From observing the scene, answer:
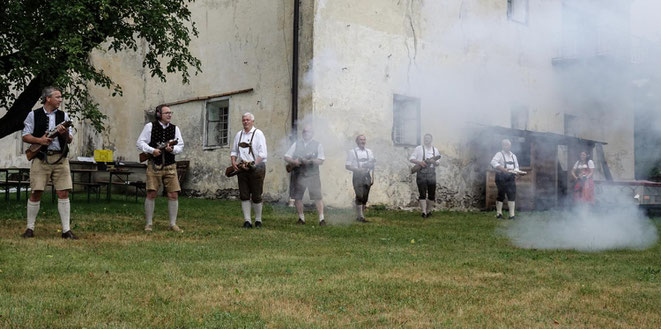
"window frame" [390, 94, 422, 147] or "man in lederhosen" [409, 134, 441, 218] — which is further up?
"window frame" [390, 94, 422, 147]

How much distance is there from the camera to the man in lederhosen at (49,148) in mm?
8250

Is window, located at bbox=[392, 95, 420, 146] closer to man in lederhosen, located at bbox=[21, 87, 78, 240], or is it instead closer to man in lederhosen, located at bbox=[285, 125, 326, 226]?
man in lederhosen, located at bbox=[285, 125, 326, 226]

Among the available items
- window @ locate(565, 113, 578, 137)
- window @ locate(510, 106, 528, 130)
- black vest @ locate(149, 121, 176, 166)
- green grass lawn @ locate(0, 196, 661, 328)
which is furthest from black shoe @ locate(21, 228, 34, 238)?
window @ locate(565, 113, 578, 137)

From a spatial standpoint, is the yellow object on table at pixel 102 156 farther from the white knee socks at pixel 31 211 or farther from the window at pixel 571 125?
the window at pixel 571 125

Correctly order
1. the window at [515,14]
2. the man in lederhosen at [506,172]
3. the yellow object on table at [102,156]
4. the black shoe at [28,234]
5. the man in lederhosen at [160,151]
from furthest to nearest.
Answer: the yellow object on table at [102,156] < the window at [515,14] < the man in lederhosen at [506,172] < the man in lederhosen at [160,151] < the black shoe at [28,234]

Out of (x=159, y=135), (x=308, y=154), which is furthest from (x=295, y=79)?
(x=159, y=135)

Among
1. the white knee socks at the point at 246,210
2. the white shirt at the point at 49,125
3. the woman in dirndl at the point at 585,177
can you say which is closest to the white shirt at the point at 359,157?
the white knee socks at the point at 246,210

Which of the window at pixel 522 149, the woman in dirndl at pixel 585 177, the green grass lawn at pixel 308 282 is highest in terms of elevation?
the window at pixel 522 149

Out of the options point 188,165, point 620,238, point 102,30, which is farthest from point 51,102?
point 188,165

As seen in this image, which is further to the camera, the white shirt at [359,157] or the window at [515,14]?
the window at [515,14]

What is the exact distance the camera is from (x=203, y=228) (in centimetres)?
1050

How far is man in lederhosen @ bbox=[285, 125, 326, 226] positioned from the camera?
11617 millimetres

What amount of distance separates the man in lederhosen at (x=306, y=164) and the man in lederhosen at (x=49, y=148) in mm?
4221

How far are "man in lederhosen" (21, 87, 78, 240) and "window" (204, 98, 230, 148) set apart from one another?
10.5 metres
